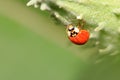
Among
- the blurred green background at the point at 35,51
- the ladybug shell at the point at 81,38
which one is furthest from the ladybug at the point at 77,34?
the blurred green background at the point at 35,51

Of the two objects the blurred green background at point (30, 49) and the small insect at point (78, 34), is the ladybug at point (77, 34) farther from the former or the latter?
the blurred green background at point (30, 49)

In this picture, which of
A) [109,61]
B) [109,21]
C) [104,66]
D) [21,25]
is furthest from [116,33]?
[21,25]

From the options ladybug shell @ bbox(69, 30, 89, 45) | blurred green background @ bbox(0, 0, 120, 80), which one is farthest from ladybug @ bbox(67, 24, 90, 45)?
blurred green background @ bbox(0, 0, 120, 80)

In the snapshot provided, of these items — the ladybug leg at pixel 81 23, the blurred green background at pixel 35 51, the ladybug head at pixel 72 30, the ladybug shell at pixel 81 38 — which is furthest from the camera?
the blurred green background at pixel 35 51

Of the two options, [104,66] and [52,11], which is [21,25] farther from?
[52,11]

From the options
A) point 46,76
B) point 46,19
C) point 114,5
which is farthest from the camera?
point 46,76

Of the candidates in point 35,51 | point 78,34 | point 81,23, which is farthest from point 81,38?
point 35,51
